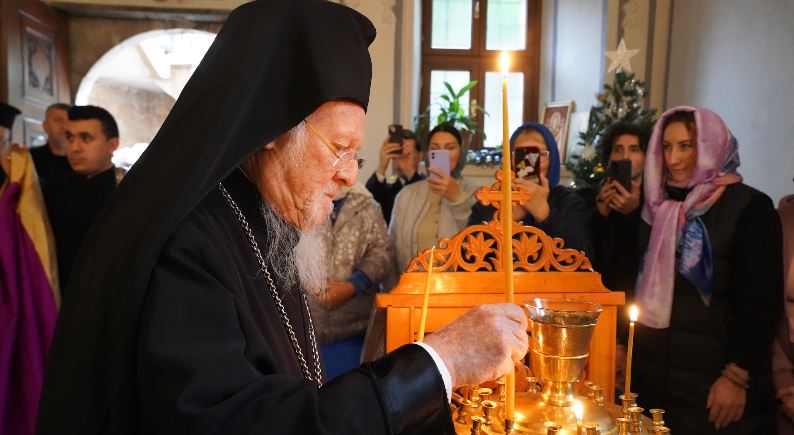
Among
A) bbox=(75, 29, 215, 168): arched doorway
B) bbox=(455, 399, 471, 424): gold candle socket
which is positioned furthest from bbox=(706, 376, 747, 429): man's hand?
bbox=(75, 29, 215, 168): arched doorway

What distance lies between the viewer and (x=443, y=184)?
321 cm

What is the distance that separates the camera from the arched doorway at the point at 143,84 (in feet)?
37.2

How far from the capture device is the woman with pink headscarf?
2191 mm

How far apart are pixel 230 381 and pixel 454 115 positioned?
6.57 metres

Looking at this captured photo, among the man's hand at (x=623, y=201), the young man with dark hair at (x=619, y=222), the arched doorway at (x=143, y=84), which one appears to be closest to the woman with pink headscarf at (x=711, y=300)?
the young man with dark hair at (x=619, y=222)

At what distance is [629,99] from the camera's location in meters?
5.94

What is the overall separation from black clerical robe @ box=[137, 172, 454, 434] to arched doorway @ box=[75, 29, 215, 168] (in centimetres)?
1063

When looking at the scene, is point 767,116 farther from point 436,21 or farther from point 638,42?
point 436,21

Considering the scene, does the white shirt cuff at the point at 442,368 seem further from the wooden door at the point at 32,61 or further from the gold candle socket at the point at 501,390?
the wooden door at the point at 32,61

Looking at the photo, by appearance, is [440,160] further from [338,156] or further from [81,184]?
[338,156]

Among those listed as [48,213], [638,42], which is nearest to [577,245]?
[48,213]

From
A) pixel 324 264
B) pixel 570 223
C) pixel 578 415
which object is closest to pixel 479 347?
pixel 578 415

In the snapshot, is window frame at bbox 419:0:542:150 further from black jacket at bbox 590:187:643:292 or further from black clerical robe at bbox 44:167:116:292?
black jacket at bbox 590:187:643:292

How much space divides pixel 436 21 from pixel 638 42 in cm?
266
